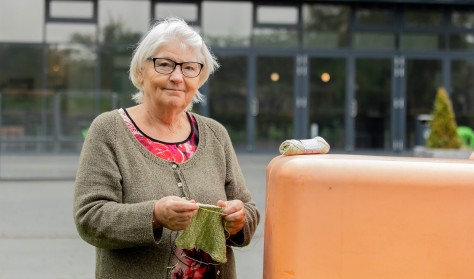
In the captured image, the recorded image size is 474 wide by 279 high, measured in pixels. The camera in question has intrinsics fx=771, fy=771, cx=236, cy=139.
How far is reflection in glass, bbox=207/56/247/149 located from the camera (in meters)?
19.2

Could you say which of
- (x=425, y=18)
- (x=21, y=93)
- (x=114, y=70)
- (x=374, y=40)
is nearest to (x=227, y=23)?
(x=114, y=70)

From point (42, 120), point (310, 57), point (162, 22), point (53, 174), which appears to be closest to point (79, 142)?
point (42, 120)

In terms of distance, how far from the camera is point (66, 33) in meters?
18.8

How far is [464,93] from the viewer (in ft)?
65.8

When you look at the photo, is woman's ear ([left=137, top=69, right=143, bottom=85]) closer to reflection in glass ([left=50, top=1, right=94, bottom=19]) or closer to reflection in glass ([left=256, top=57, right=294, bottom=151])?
reflection in glass ([left=256, top=57, right=294, bottom=151])

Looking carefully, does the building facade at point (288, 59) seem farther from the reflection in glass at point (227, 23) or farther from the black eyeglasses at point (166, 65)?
the black eyeglasses at point (166, 65)

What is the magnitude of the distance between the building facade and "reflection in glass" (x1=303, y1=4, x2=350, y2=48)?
25mm

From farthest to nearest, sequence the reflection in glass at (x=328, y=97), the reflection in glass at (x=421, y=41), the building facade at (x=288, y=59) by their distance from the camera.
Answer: the reflection in glass at (x=421, y=41) < the reflection in glass at (x=328, y=97) < the building facade at (x=288, y=59)

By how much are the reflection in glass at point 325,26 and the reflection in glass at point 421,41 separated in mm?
1523

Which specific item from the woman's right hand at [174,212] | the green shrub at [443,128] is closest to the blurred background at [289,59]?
the green shrub at [443,128]

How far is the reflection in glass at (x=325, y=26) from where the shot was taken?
19453mm

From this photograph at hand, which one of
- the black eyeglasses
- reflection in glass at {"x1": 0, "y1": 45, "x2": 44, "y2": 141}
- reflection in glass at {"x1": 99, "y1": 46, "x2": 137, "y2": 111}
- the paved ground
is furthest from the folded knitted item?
reflection in glass at {"x1": 99, "y1": 46, "x2": 137, "y2": 111}

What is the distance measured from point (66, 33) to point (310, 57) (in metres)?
6.05

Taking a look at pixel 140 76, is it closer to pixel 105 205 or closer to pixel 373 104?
pixel 105 205
